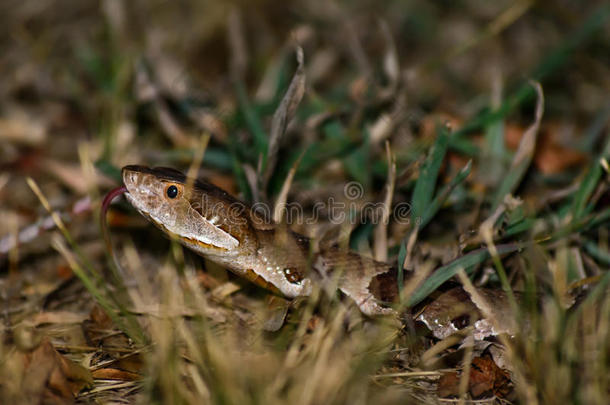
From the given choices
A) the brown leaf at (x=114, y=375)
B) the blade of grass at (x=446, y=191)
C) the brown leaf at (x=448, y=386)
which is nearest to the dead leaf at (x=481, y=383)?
the brown leaf at (x=448, y=386)

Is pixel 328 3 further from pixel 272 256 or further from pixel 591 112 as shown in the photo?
pixel 272 256

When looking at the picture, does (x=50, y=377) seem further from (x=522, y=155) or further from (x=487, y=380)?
(x=522, y=155)

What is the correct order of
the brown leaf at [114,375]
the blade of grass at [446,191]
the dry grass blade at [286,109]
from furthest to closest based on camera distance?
the dry grass blade at [286,109] → the blade of grass at [446,191] → the brown leaf at [114,375]

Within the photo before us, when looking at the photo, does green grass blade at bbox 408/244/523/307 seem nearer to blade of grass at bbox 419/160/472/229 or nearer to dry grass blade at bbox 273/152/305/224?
blade of grass at bbox 419/160/472/229

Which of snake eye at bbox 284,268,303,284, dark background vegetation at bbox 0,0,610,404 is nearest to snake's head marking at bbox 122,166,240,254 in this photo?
dark background vegetation at bbox 0,0,610,404

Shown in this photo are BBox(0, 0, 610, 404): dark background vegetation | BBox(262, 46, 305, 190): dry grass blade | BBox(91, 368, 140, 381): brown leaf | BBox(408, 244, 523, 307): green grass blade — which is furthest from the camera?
BBox(262, 46, 305, 190): dry grass blade

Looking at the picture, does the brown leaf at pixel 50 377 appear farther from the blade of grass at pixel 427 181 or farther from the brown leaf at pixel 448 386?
the blade of grass at pixel 427 181
